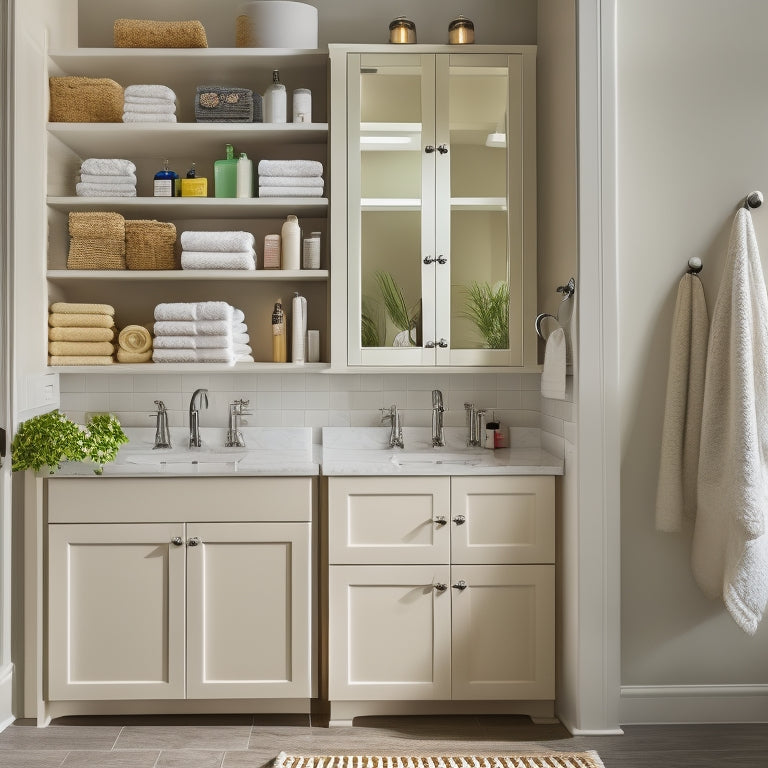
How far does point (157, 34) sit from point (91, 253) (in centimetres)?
82

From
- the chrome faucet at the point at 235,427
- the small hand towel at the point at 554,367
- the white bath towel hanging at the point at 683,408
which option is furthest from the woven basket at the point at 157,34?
the white bath towel hanging at the point at 683,408

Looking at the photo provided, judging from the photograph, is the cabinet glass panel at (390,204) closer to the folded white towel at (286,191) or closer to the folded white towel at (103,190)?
the folded white towel at (286,191)

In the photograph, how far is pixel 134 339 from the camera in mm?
2852

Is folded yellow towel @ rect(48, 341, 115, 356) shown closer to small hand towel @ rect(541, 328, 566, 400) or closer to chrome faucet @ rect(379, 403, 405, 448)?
chrome faucet @ rect(379, 403, 405, 448)

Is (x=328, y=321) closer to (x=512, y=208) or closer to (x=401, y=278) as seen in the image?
(x=401, y=278)

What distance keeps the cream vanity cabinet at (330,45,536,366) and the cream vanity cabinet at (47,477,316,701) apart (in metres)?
0.68

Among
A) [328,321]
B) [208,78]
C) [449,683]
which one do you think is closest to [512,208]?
[328,321]

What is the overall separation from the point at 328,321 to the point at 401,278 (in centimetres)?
33

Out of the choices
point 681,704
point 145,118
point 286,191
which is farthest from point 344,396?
point 681,704

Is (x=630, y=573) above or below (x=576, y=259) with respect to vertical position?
below

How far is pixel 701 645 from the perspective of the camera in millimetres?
2551

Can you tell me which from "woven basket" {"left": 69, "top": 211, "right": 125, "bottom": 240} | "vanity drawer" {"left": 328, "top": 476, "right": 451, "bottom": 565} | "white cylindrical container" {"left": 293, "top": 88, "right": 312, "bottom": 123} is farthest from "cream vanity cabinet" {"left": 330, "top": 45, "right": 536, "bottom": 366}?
"woven basket" {"left": 69, "top": 211, "right": 125, "bottom": 240}

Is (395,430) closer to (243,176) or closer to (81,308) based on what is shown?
(243,176)

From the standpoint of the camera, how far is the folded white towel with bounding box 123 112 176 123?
2777 millimetres
